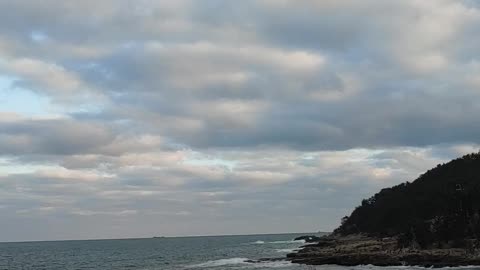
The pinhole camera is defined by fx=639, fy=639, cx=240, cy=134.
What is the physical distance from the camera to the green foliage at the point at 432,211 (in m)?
88.5

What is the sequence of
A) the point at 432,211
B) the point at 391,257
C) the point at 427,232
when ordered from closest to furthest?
the point at 391,257, the point at 427,232, the point at 432,211

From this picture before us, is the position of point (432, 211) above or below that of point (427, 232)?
above

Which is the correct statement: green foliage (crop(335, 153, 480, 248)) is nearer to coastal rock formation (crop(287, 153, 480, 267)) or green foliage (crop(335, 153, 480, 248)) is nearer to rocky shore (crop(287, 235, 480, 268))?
coastal rock formation (crop(287, 153, 480, 267))

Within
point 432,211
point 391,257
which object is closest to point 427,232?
point 391,257

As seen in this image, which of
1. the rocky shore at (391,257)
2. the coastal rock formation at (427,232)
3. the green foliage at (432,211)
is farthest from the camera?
the green foliage at (432,211)

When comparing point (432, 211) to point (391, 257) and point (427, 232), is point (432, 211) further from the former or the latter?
point (391, 257)

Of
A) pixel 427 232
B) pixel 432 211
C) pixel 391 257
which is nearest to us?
pixel 391 257

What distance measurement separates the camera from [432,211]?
114938mm

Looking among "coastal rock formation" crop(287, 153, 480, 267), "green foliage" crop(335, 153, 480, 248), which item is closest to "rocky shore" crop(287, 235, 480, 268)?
"coastal rock formation" crop(287, 153, 480, 267)

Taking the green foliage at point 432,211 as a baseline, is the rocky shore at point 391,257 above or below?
below

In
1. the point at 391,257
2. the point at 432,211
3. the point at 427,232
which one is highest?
the point at 432,211

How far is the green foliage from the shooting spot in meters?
88.5

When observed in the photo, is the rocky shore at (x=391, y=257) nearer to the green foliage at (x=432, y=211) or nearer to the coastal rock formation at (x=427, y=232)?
the coastal rock formation at (x=427, y=232)

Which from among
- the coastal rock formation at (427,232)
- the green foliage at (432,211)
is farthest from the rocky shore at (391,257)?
the green foliage at (432,211)
